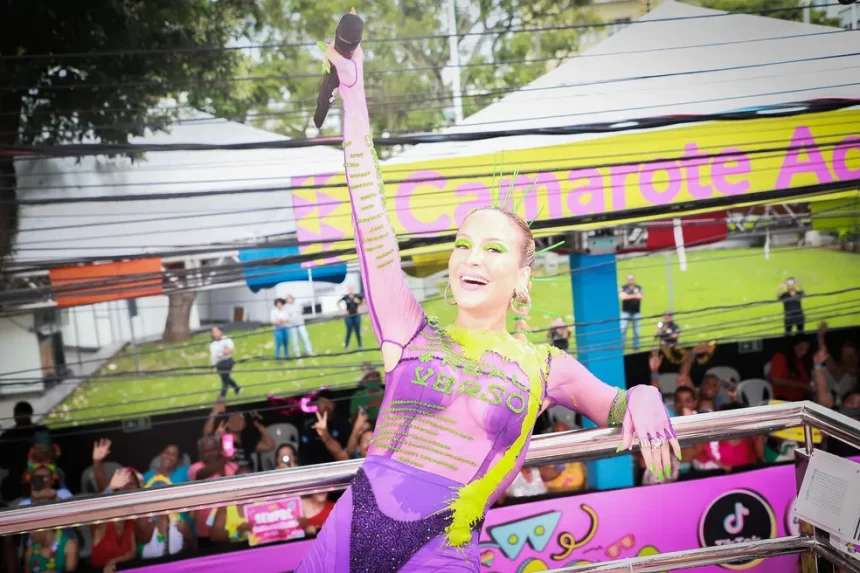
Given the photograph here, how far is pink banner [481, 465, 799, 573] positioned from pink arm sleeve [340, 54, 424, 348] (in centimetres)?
184

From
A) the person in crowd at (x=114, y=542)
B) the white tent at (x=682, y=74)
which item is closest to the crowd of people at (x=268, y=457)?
the person in crowd at (x=114, y=542)

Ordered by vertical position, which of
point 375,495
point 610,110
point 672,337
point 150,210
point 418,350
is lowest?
point 672,337

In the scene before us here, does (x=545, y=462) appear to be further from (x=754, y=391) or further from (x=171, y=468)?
(x=754, y=391)

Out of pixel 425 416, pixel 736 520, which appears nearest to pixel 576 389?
pixel 425 416

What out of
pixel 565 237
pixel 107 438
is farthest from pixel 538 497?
pixel 107 438

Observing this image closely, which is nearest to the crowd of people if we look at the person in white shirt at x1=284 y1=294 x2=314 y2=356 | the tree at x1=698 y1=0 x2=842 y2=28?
the tree at x1=698 y1=0 x2=842 y2=28

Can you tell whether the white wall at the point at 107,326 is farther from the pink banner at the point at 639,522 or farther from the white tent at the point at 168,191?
the pink banner at the point at 639,522

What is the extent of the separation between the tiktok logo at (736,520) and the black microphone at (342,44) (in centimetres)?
266

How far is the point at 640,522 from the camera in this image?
308 centimetres

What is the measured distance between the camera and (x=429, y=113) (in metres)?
5.10

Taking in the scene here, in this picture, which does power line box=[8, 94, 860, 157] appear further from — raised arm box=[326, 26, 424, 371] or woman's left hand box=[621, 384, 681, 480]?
woman's left hand box=[621, 384, 681, 480]

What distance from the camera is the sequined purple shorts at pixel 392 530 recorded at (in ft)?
4.08

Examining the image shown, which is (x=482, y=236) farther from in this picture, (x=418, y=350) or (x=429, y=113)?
(x=429, y=113)

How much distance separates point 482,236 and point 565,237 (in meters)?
2.71
